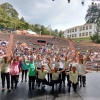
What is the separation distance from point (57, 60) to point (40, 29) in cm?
5196

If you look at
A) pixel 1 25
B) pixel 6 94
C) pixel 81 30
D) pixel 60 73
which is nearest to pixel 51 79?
pixel 60 73

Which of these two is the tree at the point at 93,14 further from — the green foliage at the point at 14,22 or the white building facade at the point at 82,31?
the green foliage at the point at 14,22

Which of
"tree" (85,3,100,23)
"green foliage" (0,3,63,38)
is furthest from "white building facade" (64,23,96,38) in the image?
"green foliage" (0,3,63,38)

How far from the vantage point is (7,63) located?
6602 millimetres

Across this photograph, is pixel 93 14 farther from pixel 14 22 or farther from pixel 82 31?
pixel 14 22

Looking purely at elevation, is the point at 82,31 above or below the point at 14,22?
below

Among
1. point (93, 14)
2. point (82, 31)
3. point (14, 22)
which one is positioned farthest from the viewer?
point (93, 14)

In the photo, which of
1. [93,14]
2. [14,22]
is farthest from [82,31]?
[14,22]

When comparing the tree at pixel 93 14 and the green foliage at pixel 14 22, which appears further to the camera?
the tree at pixel 93 14

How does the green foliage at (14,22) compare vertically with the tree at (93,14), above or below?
below

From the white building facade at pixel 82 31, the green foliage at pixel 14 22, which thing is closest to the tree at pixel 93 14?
the white building facade at pixel 82 31

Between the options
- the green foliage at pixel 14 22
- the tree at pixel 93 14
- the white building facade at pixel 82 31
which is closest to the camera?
the green foliage at pixel 14 22

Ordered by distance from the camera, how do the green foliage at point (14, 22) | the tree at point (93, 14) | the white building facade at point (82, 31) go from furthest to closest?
the tree at point (93, 14) → the white building facade at point (82, 31) → the green foliage at point (14, 22)

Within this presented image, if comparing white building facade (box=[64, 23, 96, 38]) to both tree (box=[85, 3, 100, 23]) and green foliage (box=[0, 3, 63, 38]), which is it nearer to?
tree (box=[85, 3, 100, 23])
